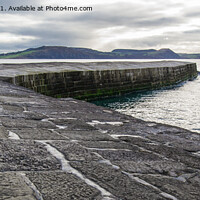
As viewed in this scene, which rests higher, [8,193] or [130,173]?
[8,193]

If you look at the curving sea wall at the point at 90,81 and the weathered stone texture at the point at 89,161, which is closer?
the weathered stone texture at the point at 89,161

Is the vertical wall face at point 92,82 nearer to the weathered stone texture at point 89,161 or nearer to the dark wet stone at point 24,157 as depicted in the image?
the weathered stone texture at point 89,161

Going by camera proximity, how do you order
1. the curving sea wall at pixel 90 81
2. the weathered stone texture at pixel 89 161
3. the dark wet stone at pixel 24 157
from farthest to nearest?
the curving sea wall at pixel 90 81, the dark wet stone at pixel 24 157, the weathered stone texture at pixel 89 161

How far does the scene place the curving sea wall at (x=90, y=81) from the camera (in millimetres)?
12842

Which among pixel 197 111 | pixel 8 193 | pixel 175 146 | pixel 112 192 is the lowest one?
pixel 197 111

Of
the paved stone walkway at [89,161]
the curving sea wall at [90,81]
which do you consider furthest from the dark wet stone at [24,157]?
the curving sea wall at [90,81]

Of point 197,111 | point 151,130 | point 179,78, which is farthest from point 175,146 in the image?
point 179,78

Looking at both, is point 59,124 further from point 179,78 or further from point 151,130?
point 179,78

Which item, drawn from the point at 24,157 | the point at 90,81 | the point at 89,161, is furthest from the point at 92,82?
the point at 24,157

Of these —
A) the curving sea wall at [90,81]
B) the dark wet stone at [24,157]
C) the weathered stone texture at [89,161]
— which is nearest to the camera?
the weathered stone texture at [89,161]

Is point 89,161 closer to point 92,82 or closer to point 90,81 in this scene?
point 90,81

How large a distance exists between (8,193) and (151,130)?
11.4 ft

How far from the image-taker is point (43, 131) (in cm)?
353

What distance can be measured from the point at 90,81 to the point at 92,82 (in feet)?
0.61
